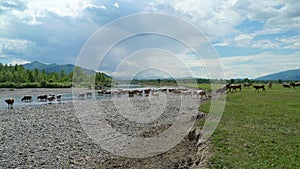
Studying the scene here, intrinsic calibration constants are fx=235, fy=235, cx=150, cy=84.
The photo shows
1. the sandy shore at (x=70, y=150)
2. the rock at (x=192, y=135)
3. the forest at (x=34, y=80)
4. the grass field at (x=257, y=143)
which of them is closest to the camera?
the grass field at (x=257, y=143)

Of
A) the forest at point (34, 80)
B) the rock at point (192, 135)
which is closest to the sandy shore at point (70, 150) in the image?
the rock at point (192, 135)

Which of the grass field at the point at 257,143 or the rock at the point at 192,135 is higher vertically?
the grass field at the point at 257,143

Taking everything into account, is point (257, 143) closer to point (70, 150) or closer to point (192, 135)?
point (192, 135)

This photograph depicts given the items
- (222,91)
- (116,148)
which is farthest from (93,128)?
(222,91)

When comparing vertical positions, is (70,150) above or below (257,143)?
below

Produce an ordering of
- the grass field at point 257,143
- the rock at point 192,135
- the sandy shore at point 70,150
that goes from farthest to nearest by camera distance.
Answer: the rock at point 192,135 → the sandy shore at point 70,150 → the grass field at point 257,143

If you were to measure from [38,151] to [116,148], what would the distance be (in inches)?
184

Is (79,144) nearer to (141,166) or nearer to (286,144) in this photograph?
(141,166)

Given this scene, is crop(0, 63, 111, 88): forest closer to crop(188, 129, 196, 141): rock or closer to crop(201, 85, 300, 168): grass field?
crop(188, 129, 196, 141): rock

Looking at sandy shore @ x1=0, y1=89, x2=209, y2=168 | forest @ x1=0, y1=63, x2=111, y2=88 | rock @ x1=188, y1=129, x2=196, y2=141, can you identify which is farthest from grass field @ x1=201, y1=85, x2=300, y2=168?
forest @ x1=0, y1=63, x2=111, y2=88

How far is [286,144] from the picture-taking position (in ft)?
34.9

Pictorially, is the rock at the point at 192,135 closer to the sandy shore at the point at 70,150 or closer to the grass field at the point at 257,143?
the sandy shore at the point at 70,150

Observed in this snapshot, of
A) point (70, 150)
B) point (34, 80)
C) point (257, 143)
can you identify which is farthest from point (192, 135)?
point (34, 80)

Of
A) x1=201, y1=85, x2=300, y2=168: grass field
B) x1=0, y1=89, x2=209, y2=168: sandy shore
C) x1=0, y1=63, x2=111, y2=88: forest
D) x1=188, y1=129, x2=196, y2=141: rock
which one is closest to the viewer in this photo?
x1=201, y1=85, x2=300, y2=168: grass field
